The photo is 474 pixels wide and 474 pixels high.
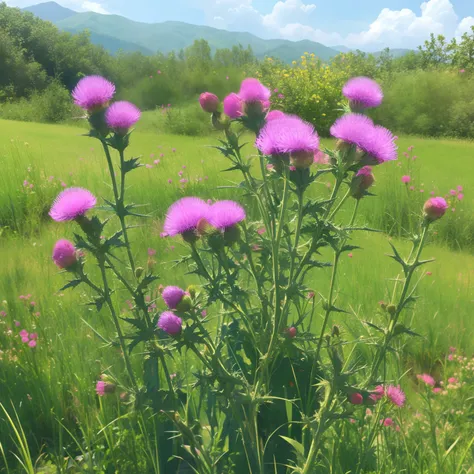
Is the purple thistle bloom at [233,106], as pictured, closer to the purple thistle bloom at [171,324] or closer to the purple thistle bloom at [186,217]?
the purple thistle bloom at [186,217]

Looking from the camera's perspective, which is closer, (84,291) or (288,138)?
(288,138)

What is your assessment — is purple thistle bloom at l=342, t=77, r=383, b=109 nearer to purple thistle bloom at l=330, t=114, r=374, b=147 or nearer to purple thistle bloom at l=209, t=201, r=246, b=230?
purple thistle bloom at l=330, t=114, r=374, b=147

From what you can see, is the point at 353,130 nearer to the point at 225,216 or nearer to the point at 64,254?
the point at 225,216

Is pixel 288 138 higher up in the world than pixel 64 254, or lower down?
higher up

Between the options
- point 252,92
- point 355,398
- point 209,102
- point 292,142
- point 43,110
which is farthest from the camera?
point 43,110

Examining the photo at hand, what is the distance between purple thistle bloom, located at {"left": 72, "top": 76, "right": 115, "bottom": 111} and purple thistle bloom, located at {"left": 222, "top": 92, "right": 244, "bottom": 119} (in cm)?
29

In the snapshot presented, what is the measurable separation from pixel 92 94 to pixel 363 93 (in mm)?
675

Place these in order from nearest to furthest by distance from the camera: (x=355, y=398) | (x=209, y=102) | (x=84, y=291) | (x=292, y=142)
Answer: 1. (x=292, y=142)
2. (x=355, y=398)
3. (x=209, y=102)
4. (x=84, y=291)

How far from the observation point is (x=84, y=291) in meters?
2.20

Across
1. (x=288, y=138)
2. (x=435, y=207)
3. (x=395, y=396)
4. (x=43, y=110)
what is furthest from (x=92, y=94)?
(x=43, y=110)

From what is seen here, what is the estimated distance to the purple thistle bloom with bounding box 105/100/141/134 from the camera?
103 cm

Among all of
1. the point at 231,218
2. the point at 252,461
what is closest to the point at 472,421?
the point at 252,461

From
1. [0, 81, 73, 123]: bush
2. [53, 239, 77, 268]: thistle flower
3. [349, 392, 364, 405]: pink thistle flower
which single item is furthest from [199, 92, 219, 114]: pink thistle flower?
[0, 81, 73, 123]: bush

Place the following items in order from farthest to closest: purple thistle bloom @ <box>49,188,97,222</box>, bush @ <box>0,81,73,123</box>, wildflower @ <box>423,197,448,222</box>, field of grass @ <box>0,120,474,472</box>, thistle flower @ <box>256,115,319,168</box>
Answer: bush @ <box>0,81,73,123</box>
field of grass @ <box>0,120,474,472</box>
wildflower @ <box>423,197,448,222</box>
purple thistle bloom @ <box>49,188,97,222</box>
thistle flower @ <box>256,115,319,168</box>
